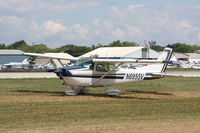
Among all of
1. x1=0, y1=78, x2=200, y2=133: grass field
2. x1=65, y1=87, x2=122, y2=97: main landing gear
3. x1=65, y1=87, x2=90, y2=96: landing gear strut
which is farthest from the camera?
x1=65, y1=87, x2=90, y2=96: landing gear strut

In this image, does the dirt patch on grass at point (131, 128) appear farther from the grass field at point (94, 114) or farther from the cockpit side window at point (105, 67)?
the cockpit side window at point (105, 67)

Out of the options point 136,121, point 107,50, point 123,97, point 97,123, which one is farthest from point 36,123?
point 107,50

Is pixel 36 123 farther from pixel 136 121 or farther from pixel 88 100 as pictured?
pixel 88 100

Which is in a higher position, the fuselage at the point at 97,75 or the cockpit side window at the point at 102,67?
the cockpit side window at the point at 102,67

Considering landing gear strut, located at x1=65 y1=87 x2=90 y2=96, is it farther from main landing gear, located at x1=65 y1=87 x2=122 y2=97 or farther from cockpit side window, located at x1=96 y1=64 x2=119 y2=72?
cockpit side window, located at x1=96 y1=64 x2=119 y2=72

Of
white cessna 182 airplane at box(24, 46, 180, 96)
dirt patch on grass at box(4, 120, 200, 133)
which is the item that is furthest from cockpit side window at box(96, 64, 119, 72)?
dirt patch on grass at box(4, 120, 200, 133)

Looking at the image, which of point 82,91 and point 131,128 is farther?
point 82,91

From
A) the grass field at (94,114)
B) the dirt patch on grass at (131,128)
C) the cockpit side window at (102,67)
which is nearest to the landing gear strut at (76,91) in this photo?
the grass field at (94,114)

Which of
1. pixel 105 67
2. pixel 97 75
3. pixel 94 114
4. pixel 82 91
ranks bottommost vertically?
pixel 94 114

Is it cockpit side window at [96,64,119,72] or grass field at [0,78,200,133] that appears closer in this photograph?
grass field at [0,78,200,133]

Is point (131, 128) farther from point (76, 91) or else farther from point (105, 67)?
point (105, 67)

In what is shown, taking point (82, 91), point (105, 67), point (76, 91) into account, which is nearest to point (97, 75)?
point (105, 67)

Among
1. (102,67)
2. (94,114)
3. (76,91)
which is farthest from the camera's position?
(102,67)

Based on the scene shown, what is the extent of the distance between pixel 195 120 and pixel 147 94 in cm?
940
